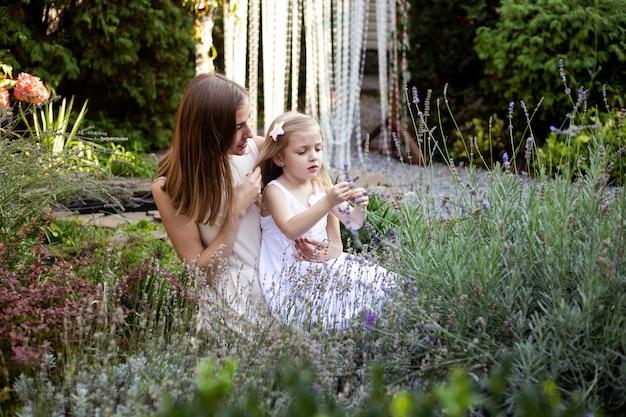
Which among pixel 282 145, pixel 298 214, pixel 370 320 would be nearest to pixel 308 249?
pixel 298 214

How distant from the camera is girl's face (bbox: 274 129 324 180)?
301 cm

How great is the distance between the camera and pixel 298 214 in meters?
2.84

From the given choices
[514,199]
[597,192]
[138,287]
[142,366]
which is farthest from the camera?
[138,287]

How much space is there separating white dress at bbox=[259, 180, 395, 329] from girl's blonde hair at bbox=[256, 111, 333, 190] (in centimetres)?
12

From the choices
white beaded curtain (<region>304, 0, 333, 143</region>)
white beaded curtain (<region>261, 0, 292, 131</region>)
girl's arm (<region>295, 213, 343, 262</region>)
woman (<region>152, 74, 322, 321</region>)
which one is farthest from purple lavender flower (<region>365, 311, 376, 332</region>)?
white beaded curtain (<region>304, 0, 333, 143</region>)

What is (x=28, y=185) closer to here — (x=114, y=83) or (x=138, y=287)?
(x=138, y=287)

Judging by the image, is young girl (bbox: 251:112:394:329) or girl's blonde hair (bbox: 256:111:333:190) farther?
girl's blonde hair (bbox: 256:111:333:190)

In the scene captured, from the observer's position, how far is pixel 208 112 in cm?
299

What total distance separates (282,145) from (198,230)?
0.51m

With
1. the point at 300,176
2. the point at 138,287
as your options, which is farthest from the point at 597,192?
the point at 138,287

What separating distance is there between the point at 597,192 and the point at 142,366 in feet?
4.79

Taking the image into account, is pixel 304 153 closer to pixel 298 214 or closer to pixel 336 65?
pixel 298 214

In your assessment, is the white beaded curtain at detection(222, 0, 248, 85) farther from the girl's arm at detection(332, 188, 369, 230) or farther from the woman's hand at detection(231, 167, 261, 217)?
the girl's arm at detection(332, 188, 369, 230)

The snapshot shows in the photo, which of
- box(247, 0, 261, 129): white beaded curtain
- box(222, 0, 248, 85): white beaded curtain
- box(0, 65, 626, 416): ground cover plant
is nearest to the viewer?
box(0, 65, 626, 416): ground cover plant
